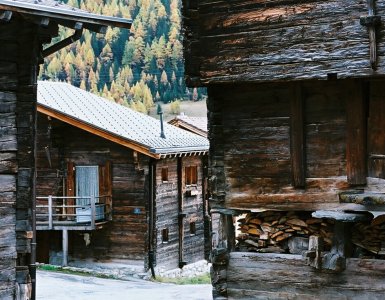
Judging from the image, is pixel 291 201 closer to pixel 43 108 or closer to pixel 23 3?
pixel 23 3

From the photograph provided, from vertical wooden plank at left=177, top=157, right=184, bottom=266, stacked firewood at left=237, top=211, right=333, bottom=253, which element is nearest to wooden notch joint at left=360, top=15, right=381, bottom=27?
stacked firewood at left=237, top=211, right=333, bottom=253

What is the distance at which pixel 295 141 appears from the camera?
10.8m

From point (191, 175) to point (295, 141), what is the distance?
643 inches

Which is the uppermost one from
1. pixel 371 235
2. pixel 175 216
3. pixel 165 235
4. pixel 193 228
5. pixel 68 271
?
pixel 371 235

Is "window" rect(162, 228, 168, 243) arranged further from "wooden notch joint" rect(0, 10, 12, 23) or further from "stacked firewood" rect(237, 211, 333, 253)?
"wooden notch joint" rect(0, 10, 12, 23)

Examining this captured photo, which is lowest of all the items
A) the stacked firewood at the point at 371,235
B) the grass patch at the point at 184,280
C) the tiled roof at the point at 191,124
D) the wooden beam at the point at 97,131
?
the grass patch at the point at 184,280

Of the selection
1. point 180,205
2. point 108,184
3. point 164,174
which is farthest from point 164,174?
point 108,184

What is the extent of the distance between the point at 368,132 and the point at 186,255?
16657mm

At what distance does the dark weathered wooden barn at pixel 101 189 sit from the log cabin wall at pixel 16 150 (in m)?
11.6

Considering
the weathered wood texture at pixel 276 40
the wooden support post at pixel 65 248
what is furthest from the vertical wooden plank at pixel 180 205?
the weathered wood texture at pixel 276 40

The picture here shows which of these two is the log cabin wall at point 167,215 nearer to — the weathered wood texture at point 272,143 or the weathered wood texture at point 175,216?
the weathered wood texture at point 175,216

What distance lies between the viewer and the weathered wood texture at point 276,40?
33.1ft

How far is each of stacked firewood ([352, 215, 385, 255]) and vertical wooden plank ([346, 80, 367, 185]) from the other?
26.0 inches

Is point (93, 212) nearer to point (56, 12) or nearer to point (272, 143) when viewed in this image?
point (272, 143)
